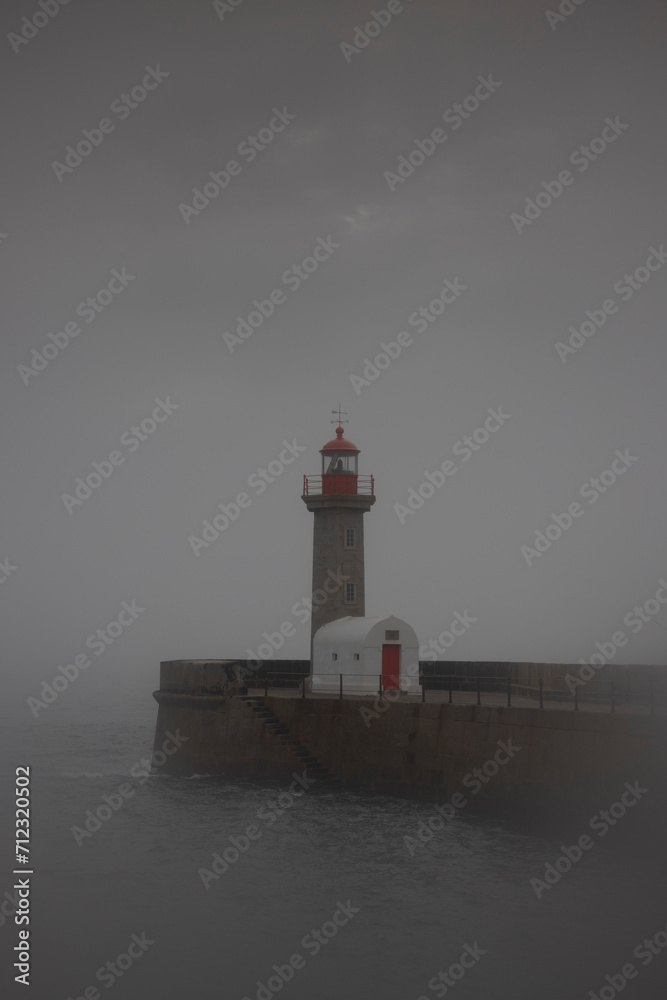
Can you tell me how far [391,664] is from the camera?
29.2 meters

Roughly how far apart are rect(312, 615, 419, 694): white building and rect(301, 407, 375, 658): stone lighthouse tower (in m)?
1.26

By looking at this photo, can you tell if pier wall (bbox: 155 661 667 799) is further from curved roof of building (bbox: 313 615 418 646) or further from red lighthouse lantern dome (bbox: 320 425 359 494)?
red lighthouse lantern dome (bbox: 320 425 359 494)

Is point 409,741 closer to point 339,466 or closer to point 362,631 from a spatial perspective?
point 362,631

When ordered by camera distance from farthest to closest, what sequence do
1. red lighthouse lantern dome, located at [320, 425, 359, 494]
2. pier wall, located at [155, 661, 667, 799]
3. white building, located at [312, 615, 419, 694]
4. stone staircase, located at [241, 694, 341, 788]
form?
1. red lighthouse lantern dome, located at [320, 425, 359, 494]
2. white building, located at [312, 615, 419, 694]
3. stone staircase, located at [241, 694, 341, 788]
4. pier wall, located at [155, 661, 667, 799]

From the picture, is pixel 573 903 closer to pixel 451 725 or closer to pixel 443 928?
pixel 443 928

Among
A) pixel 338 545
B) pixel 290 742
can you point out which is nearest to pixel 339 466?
pixel 338 545

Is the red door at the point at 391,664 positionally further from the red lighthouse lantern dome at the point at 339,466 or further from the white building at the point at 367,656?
the red lighthouse lantern dome at the point at 339,466

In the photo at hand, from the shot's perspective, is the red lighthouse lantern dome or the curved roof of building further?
the red lighthouse lantern dome

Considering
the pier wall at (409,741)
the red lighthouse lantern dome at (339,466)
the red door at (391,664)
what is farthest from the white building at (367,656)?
the red lighthouse lantern dome at (339,466)

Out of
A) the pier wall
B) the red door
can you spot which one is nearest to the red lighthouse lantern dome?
the red door

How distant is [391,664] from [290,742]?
13.8ft

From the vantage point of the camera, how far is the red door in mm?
28983

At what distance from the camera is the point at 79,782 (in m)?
32.1

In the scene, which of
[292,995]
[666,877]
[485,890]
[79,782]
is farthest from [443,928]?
[79,782]
